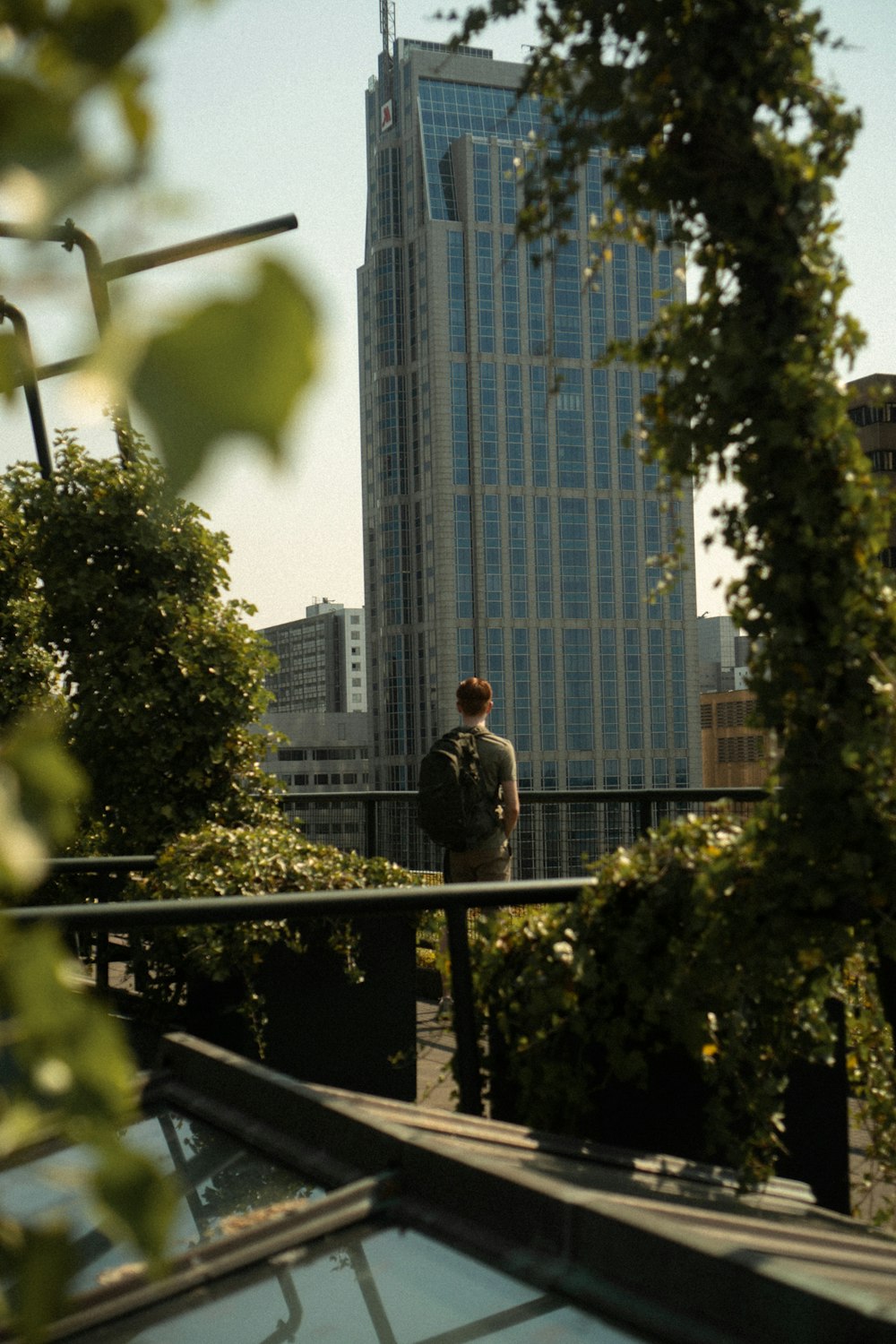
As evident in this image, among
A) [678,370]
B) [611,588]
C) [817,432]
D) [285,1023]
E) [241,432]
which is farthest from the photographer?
[611,588]

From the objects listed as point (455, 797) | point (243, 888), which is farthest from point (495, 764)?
point (243, 888)

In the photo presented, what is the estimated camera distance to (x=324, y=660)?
6683 inches

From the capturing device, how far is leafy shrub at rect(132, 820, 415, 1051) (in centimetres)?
440

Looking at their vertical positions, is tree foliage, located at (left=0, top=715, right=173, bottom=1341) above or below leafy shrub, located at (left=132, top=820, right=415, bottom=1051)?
above

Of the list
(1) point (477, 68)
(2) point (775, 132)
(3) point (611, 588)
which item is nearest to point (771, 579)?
(2) point (775, 132)

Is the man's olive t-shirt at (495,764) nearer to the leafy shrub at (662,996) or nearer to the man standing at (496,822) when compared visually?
the man standing at (496,822)

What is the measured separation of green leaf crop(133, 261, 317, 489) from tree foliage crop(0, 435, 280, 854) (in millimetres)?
6634

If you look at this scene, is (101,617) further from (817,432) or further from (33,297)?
(33,297)

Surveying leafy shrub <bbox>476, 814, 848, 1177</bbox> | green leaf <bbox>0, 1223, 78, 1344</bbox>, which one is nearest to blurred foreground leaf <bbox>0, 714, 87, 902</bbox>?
green leaf <bbox>0, 1223, 78, 1344</bbox>

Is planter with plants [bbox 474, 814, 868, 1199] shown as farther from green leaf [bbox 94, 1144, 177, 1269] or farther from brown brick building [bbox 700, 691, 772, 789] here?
brown brick building [bbox 700, 691, 772, 789]

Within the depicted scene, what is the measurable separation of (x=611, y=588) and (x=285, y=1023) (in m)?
104

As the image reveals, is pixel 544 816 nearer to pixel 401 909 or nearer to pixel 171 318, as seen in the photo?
pixel 401 909

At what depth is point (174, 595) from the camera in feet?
23.2

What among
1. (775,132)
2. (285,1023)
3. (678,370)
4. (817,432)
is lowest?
(285,1023)
